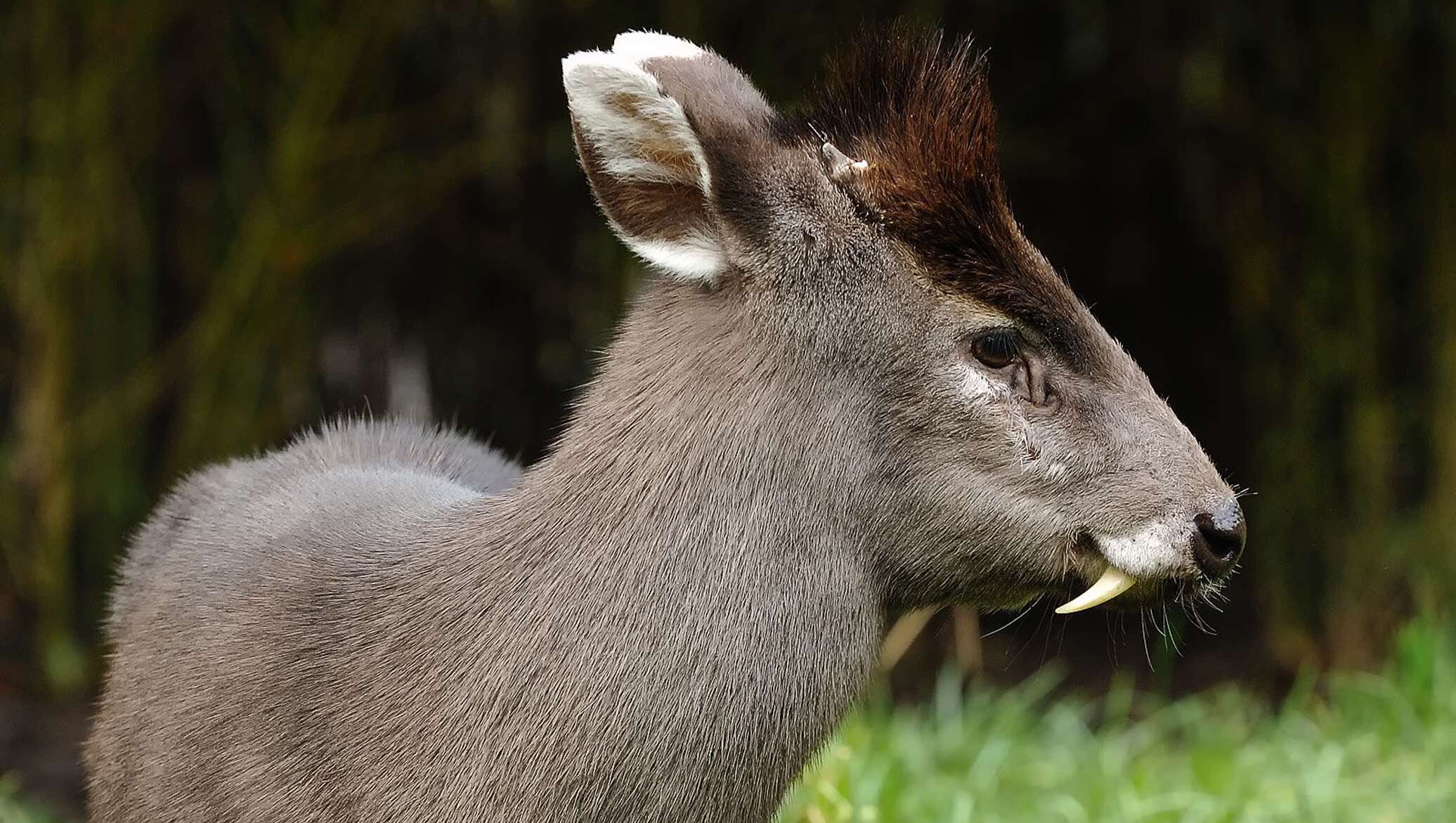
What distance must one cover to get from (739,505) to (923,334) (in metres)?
0.38

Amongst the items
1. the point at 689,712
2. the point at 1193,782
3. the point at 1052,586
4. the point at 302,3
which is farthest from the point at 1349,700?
the point at 302,3

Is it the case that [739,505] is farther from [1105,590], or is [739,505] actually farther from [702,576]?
[1105,590]

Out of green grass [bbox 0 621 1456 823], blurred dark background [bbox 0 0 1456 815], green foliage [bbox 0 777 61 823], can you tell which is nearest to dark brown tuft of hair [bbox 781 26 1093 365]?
green grass [bbox 0 621 1456 823]

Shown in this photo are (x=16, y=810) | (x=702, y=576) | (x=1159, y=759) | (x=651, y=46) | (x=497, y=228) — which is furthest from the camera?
(x=497, y=228)

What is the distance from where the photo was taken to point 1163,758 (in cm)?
504

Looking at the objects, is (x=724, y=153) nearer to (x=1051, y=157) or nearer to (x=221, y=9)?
(x=221, y=9)

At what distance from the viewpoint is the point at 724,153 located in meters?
2.42

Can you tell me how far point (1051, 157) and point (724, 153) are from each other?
536cm

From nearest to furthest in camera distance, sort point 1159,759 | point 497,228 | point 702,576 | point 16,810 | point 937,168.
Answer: point 702,576 → point 937,168 → point 16,810 → point 1159,759 → point 497,228

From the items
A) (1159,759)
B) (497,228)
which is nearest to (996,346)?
(1159,759)

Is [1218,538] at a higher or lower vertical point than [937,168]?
lower

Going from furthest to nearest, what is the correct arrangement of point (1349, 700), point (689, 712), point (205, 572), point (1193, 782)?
point (1349, 700) < point (1193, 782) < point (205, 572) < point (689, 712)

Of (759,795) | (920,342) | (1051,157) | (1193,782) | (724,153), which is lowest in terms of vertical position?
(1193,782)

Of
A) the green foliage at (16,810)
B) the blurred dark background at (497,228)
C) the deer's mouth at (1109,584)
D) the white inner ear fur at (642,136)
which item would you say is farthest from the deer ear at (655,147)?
the blurred dark background at (497,228)
